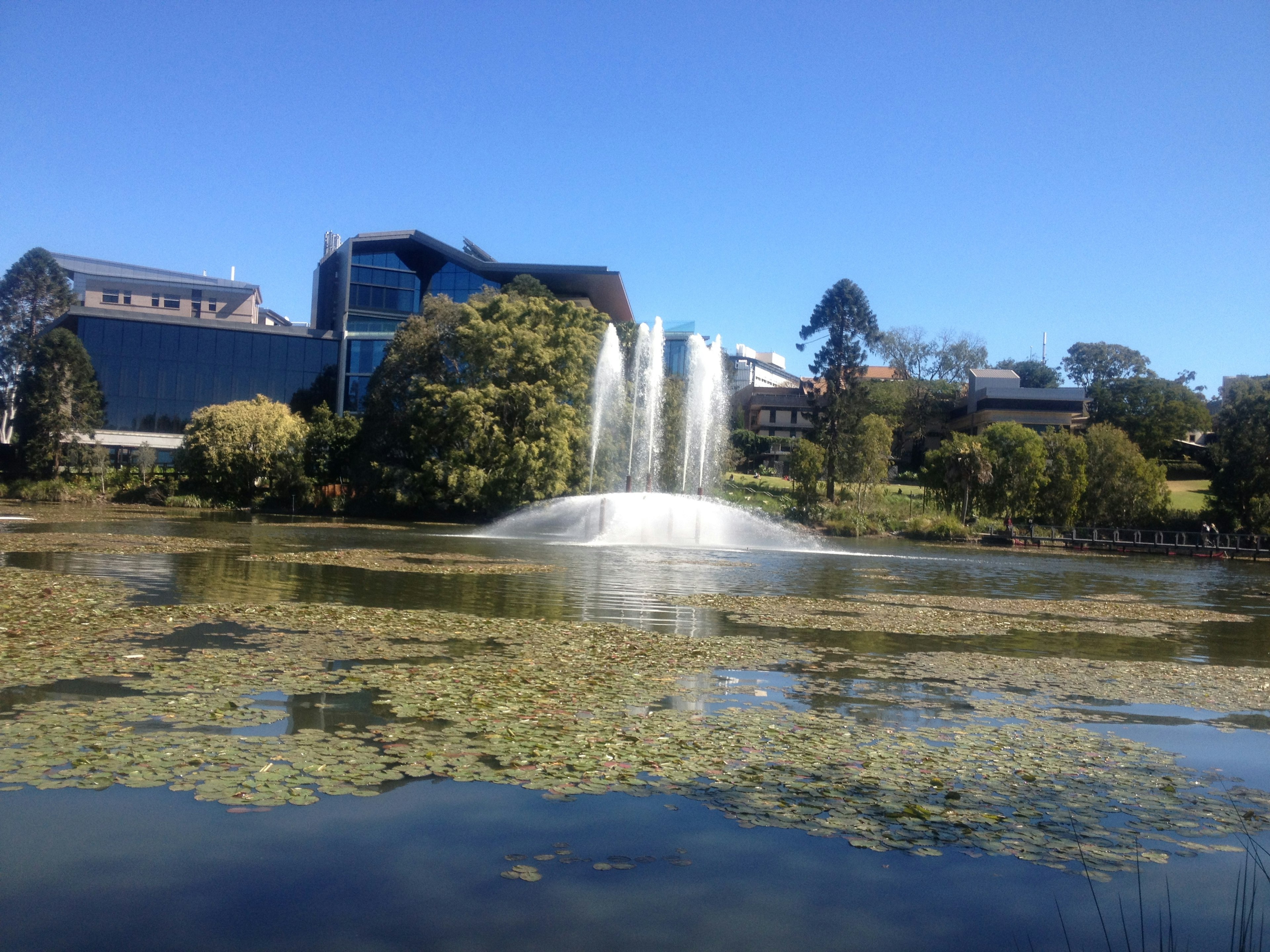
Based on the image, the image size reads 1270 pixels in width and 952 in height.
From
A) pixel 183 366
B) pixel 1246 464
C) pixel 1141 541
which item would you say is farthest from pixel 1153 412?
pixel 183 366

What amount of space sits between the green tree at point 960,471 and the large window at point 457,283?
1522 inches

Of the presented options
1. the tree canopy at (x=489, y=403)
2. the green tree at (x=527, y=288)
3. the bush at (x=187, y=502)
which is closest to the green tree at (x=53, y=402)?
the bush at (x=187, y=502)

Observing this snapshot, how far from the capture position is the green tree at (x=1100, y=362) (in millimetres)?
119250

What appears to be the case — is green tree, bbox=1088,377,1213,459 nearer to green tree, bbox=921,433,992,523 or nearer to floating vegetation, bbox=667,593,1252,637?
green tree, bbox=921,433,992,523

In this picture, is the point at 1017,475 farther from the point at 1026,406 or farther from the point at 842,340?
the point at 1026,406

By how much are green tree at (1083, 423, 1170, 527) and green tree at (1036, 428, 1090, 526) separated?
734 millimetres

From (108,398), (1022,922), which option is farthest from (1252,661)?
(108,398)

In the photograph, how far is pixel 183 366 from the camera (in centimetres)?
7969

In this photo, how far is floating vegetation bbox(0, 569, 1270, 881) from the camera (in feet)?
20.7

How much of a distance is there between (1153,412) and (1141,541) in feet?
154

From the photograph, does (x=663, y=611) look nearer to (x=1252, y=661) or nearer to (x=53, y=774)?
(x=1252, y=661)

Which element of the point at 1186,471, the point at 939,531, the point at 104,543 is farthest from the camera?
the point at 1186,471

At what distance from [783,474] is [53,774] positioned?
93.5 meters

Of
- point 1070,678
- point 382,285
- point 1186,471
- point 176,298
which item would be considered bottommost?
point 1070,678
